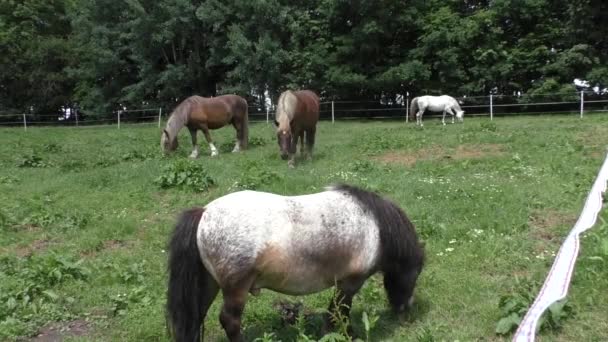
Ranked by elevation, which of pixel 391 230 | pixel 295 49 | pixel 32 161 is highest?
pixel 295 49

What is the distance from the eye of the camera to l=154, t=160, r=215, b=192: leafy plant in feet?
31.2

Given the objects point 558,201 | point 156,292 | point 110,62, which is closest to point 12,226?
point 156,292

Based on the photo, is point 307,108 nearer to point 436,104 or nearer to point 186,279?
point 186,279

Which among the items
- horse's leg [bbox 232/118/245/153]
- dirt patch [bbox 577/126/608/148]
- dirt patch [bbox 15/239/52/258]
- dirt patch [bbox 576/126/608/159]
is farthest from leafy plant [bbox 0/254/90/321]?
dirt patch [bbox 577/126/608/148]

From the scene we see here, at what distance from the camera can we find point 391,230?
4.24m

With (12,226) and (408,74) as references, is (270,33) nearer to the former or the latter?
(408,74)

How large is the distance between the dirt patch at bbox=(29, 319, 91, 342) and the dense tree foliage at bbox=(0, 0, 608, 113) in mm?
24959

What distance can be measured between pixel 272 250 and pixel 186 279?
69 centimetres

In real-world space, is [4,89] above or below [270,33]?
below

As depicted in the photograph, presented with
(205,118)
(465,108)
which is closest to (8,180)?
(205,118)

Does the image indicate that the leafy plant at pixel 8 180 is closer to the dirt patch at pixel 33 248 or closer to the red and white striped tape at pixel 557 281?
the dirt patch at pixel 33 248

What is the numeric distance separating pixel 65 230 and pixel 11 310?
2812 mm

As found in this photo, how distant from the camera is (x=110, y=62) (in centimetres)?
3462

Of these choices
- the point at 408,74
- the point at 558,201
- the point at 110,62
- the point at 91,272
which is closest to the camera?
the point at 91,272
